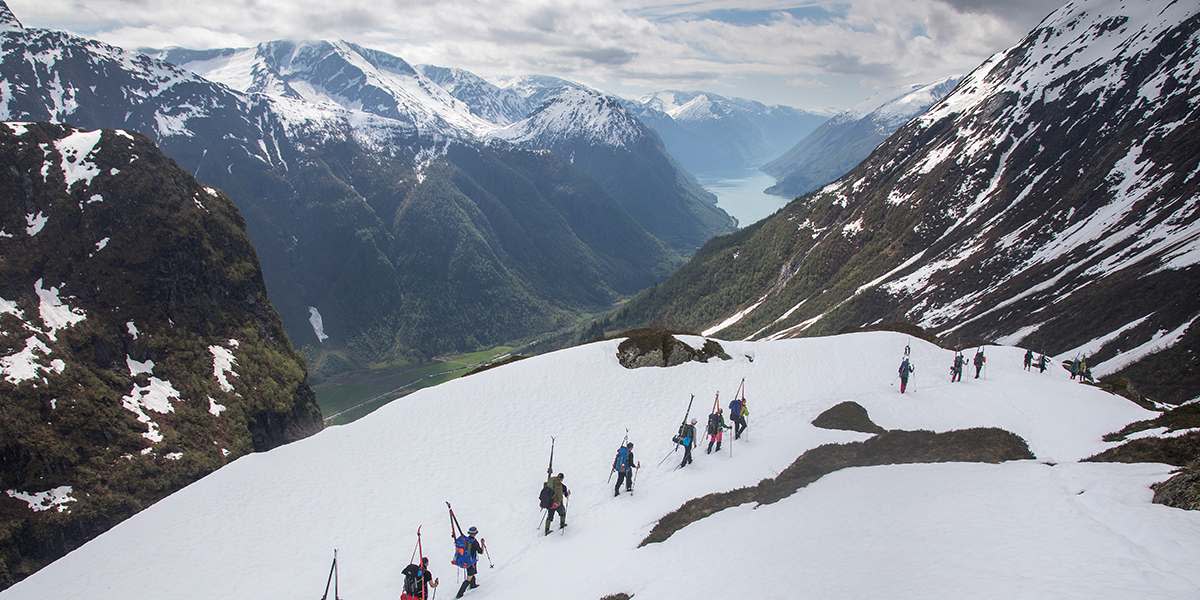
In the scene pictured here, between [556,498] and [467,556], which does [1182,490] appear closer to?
[556,498]

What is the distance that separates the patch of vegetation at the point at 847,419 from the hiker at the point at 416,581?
2063 centimetres

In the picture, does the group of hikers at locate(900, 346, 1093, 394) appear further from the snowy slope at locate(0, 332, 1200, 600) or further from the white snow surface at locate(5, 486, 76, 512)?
the white snow surface at locate(5, 486, 76, 512)

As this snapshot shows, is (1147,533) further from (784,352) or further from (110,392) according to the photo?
(110,392)

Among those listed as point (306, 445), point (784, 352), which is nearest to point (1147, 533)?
point (784, 352)

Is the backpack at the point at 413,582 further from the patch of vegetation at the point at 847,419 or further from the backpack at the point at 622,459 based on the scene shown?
the patch of vegetation at the point at 847,419

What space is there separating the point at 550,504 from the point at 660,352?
21.9 metres

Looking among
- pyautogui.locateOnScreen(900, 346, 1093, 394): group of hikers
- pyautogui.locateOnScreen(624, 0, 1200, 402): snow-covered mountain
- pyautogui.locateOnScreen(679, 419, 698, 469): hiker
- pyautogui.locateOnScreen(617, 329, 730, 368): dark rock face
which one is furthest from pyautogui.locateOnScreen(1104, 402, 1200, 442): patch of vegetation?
pyautogui.locateOnScreen(624, 0, 1200, 402): snow-covered mountain

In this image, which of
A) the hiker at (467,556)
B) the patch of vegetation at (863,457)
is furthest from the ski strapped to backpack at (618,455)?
the hiker at (467,556)

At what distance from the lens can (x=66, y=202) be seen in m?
136

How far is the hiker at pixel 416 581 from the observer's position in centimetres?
2156

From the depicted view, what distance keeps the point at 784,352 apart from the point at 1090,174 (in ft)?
544

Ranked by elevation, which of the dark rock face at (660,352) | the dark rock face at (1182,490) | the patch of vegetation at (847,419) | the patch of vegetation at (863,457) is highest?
the dark rock face at (660,352)

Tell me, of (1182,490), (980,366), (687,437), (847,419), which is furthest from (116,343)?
(1182,490)

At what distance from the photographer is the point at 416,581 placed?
21.7m
